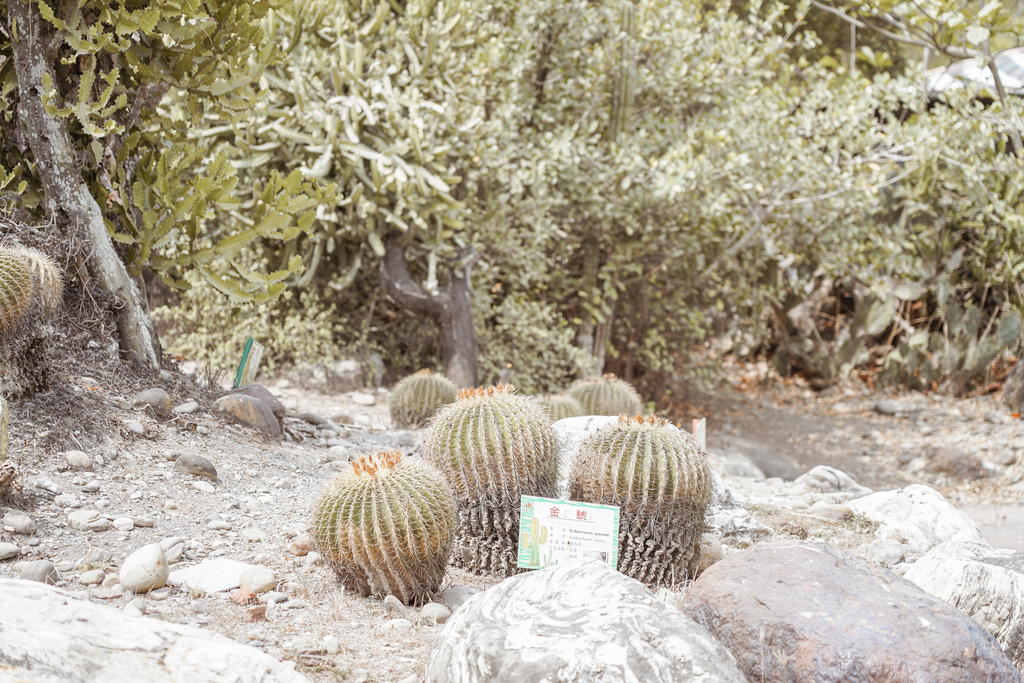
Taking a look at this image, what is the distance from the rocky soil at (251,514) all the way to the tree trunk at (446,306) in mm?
777

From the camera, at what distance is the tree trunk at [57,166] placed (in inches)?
153

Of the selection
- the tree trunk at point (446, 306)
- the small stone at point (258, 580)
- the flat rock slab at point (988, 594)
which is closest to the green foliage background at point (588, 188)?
the tree trunk at point (446, 306)

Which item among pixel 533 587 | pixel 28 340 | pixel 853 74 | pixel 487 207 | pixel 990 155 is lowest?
pixel 533 587

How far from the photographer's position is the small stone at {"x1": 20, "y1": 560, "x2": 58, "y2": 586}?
240 cm

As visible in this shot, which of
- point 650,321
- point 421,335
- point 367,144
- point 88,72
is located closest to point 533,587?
point 88,72

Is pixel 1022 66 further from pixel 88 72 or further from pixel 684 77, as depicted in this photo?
pixel 88 72

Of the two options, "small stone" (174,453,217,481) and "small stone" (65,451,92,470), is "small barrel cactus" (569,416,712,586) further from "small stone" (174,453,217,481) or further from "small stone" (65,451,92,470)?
"small stone" (65,451,92,470)

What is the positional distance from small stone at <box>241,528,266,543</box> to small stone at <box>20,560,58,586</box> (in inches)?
27.4

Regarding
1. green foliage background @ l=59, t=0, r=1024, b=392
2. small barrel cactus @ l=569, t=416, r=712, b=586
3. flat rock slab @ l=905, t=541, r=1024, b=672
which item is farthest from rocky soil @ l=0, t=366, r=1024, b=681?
green foliage background @ l=59, t=0, r=1024, b=392

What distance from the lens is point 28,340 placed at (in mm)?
3365

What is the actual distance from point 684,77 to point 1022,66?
5.20 metres

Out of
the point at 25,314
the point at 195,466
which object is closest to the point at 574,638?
the point at 195,466

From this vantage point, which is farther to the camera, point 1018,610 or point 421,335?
point 421,335

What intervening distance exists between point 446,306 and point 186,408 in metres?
3.05
